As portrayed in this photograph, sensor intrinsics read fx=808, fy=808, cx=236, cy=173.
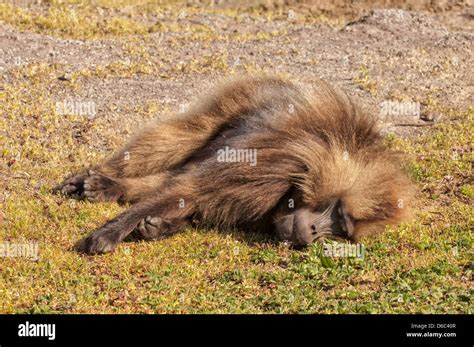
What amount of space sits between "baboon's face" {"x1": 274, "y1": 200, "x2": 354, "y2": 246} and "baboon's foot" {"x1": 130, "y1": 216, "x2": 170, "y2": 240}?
3.31ft

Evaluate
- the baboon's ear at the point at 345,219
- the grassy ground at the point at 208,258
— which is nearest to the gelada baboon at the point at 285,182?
the baboon's ear at the point at 345,219

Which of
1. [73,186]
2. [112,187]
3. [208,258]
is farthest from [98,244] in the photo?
[73,186]

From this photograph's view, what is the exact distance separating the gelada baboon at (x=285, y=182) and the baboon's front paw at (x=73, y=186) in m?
0.22

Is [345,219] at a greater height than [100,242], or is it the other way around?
[345,219]

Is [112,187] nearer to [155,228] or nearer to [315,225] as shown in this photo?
[155,228]

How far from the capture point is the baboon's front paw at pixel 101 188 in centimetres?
754

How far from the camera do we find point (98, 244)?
249 inches

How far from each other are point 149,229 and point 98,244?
18.0 inches

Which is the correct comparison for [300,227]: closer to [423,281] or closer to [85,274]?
[423,281]

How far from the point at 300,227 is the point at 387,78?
5962 mm

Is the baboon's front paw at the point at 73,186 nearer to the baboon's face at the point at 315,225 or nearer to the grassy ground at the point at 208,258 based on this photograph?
the grassy ground at the point at 208,258

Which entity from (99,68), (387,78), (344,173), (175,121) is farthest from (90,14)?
(344,173)

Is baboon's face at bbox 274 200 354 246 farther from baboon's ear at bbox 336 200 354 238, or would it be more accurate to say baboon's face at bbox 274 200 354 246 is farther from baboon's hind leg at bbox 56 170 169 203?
baboon's hind leg at bbox 56 170 169 203

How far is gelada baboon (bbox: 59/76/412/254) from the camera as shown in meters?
6.33
